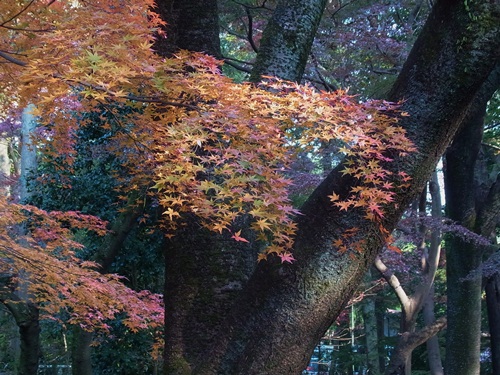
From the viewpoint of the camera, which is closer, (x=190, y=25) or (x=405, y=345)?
(x=190, y=25)

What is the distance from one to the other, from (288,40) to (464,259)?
14.8 feet

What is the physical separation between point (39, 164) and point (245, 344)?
6446 mm

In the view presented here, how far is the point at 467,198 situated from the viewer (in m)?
7.30

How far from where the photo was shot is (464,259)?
7082mm

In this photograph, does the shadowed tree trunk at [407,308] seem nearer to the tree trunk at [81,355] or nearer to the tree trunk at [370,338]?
the tree trunk at [81,355]

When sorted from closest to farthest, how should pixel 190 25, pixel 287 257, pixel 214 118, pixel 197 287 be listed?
pixel 214 118 < pixel 287 257 < pixel 197 287 < pixel 190 25

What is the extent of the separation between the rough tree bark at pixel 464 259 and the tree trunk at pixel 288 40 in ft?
11.0

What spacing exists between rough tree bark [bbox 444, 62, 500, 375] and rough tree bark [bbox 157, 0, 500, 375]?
3955 millimetres

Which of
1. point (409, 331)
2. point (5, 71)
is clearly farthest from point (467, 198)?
point (5, 71)

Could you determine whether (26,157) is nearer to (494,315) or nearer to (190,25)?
(190,25)

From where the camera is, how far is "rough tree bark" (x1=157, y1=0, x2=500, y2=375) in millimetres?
2828

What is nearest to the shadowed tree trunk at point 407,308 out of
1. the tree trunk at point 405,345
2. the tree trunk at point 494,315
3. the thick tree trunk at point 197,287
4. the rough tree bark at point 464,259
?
the tree trunk at point 405,345

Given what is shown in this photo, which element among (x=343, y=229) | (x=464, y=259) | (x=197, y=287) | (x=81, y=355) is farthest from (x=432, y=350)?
(x=343, y=229)

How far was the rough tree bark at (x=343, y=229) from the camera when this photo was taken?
2.83 meters
